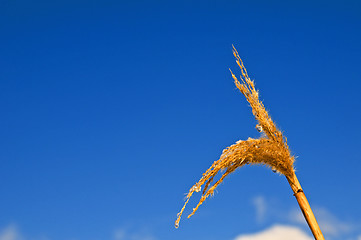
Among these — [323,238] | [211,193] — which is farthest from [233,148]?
[323,238]

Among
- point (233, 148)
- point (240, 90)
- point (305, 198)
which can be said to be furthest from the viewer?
point (240, 90)

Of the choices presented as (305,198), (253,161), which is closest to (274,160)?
(253,161)

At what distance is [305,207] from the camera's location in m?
4.13

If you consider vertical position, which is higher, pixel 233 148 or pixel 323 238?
pixel 233 148

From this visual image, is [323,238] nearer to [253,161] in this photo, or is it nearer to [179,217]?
[253,161]

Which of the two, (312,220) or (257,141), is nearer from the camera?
(312,220)

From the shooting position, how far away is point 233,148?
4457 millimetres

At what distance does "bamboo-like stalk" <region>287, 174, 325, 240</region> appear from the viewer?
3.97 metres

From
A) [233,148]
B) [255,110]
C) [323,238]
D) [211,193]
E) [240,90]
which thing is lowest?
[323,238]

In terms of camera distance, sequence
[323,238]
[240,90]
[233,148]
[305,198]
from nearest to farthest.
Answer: [323,238], [305,198], [233,148], [240,90]

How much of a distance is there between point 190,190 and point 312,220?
4.23ft

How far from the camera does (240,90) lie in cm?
475

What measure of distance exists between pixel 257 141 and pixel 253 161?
23 centimetres

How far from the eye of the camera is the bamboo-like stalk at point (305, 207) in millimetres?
3973
